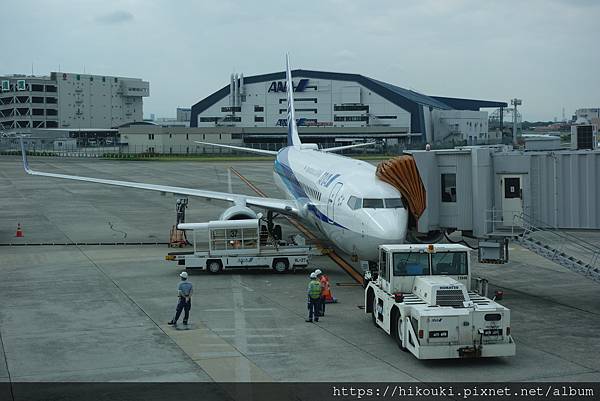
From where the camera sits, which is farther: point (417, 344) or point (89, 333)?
point (89, 333)

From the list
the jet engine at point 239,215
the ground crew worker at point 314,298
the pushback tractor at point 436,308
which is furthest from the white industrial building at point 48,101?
the pushback tractor at point 436,308

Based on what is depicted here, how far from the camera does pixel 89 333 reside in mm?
21125

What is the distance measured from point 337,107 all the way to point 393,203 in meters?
125

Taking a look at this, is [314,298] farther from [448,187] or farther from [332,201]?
[332,201]

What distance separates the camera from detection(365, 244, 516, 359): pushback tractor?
57.7ft

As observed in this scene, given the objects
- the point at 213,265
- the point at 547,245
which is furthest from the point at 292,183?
the point at 547,245

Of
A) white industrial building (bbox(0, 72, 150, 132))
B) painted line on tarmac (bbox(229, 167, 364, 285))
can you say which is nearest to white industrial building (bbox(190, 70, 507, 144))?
white industrial building (bbox(0, 72, 150, 132))

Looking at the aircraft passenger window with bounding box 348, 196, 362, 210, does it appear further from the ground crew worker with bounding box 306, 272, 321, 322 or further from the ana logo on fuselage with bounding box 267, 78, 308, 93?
the ana logo on fuselage with bounding box 267, 78, 308, 93

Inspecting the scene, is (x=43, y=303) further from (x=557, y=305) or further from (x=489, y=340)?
(x=557, y=305)

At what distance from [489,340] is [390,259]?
3635 mm

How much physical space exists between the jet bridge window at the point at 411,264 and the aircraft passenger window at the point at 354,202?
6059 millimetres

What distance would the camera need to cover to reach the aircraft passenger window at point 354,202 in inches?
1040

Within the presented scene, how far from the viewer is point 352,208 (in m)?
26.6

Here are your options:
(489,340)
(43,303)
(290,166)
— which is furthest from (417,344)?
(290,166)
